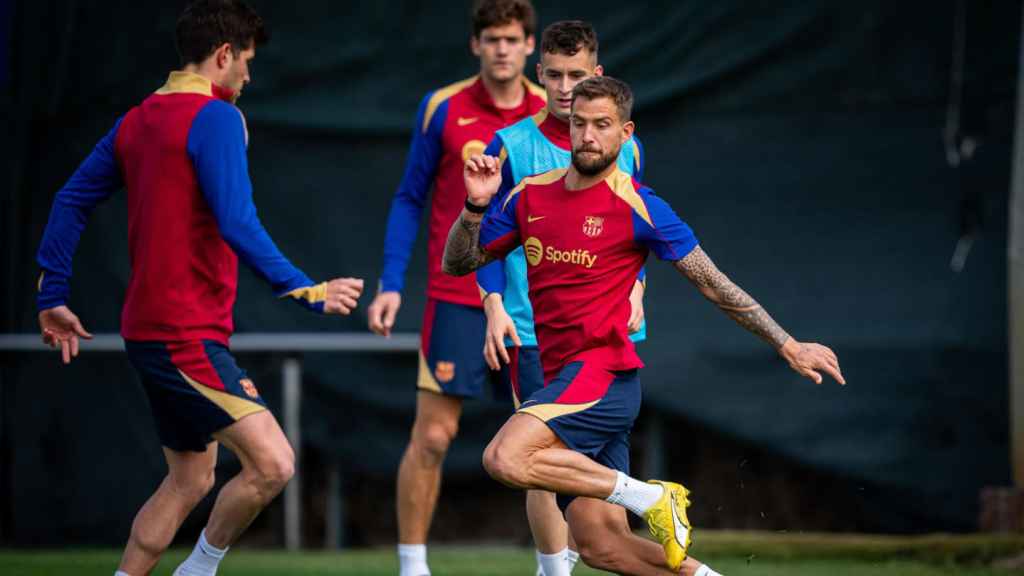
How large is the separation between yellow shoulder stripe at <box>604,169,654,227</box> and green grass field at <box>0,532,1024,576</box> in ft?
8.24

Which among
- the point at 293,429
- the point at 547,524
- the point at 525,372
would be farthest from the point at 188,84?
the point at 293,429

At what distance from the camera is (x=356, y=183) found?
8.40 meters

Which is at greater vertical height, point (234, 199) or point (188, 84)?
point (188, 84)

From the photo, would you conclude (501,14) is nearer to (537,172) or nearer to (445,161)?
(445,161)

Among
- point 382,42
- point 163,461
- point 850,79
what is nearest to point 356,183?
point 382,42

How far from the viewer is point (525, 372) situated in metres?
6.01

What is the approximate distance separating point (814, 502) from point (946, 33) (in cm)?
254

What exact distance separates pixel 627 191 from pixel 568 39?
887 mm

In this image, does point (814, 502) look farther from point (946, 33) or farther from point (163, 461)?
point (163, 461)

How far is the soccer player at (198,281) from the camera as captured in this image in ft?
17.0

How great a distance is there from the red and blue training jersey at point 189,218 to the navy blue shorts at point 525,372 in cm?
111

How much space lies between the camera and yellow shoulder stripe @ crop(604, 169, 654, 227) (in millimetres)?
5137

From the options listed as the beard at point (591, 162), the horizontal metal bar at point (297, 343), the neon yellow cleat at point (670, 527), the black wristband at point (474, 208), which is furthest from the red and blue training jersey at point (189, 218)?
the horizontal metal bar at point (297, 343)

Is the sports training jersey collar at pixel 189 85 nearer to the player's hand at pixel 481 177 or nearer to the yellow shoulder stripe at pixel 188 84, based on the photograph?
the yellow shoulder stripe at pixel 188 84
